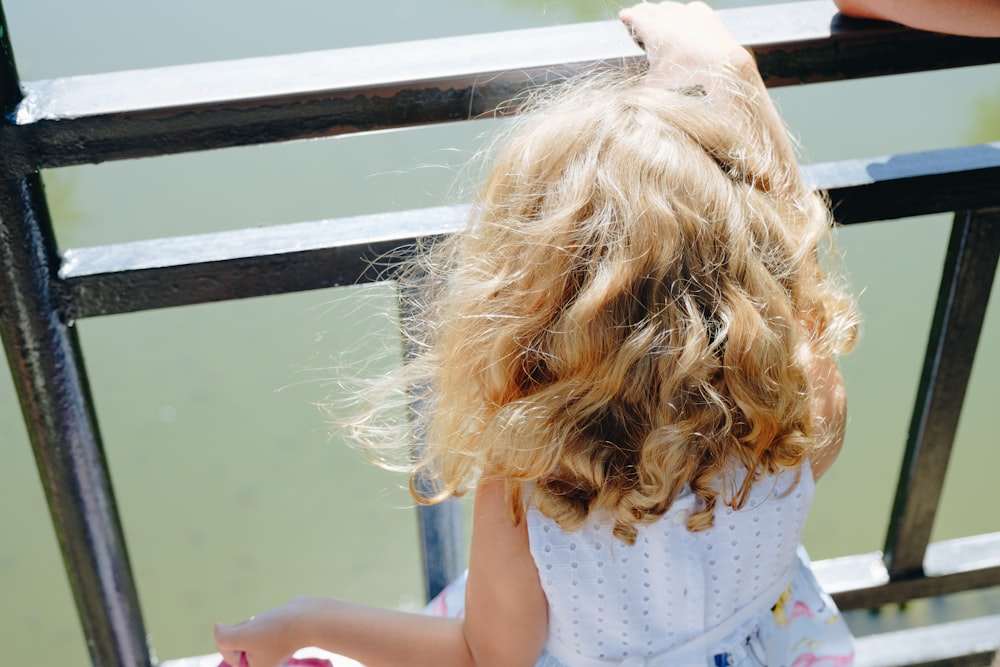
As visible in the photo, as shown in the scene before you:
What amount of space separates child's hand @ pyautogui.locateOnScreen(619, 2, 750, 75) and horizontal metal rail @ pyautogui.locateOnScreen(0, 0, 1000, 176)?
0.07 feet

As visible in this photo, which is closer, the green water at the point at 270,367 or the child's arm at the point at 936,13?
the child's arm at the point at 936,13

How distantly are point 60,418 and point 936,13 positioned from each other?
89 centimetres

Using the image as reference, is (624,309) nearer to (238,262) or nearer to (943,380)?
(238,262)

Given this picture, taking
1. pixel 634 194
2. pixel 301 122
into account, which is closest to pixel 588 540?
pixel 634 194

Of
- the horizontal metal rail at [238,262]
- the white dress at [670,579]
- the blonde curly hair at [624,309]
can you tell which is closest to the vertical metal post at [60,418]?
the horizontal metal rail at [238,262]

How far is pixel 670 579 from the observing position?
944 mm

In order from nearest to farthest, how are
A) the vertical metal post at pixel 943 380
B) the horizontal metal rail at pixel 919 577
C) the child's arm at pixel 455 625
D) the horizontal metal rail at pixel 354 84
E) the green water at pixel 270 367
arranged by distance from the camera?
1. the horizontal metal rail at pixel 354 84
2. the child's arm at pixel 455 625
3. the vertical metal post at pixel 943 380
4. the horizontal metal rail at pixel 919 577
5. the green water at pixel 270 367

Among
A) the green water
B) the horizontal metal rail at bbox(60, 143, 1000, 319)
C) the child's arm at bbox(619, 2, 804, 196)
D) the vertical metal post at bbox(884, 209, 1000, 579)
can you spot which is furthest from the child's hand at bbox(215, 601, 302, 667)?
the green water

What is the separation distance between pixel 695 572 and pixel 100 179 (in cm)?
281

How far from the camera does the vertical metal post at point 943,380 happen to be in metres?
1.04

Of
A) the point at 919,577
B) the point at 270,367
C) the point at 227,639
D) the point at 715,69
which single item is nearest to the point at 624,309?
the point at 715,69

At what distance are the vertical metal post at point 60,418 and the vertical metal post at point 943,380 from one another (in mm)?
890

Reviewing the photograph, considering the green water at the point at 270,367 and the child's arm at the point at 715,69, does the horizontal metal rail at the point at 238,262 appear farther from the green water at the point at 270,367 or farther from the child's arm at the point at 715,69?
the green water at the point at 270,367

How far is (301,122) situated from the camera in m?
0.84
